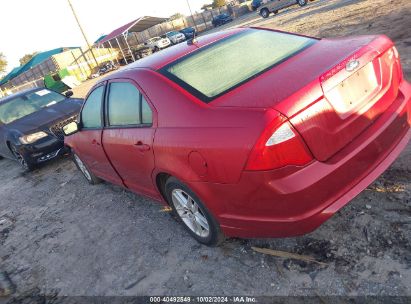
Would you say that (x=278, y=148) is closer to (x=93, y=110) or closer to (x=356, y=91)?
(x=356, y=91)

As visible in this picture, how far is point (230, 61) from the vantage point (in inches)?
135

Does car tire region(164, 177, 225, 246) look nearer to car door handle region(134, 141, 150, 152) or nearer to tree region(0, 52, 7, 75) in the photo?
car door handle region(134, 141, 150, 152)

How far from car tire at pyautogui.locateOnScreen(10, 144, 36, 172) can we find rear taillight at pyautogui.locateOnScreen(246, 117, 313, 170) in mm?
6922

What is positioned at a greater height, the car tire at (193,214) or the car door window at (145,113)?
the car door window at (145,113)

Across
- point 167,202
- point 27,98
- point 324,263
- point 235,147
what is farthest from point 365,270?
point 27,98

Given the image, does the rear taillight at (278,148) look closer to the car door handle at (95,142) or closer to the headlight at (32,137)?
the car door handle at (95,142)

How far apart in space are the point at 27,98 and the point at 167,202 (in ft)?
22.8

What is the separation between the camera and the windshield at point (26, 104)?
895cm

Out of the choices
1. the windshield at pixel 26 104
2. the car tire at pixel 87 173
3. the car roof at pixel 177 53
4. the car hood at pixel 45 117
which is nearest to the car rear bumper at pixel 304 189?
the car roof at pixel 177 53

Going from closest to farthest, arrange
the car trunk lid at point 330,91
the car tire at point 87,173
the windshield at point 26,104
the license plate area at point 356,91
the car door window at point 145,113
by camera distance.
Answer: the car trunk lid at point 330,91 < the license plate area at point 356,91 < the car door window at point 145,113 < the car tire at point 87,173 < the windshield at point 26,104

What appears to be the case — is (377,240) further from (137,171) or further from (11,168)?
(11,168)

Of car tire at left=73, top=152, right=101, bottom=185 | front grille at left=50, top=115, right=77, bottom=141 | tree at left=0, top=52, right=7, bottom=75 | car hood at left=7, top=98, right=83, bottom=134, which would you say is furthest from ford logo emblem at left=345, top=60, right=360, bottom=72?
tree at left=0, top=52, right=7, bottom=75

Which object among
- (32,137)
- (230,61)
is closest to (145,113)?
(230,61)

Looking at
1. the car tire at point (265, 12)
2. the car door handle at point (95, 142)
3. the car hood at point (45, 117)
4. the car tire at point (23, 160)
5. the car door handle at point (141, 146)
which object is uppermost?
the car door handle at point (141, 146)
